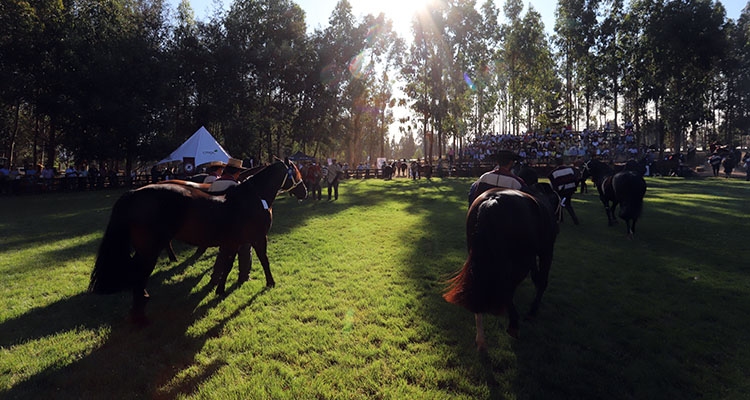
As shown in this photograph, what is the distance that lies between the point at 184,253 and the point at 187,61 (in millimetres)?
27951

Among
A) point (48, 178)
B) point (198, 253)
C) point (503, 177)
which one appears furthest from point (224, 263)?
point (48, 178)

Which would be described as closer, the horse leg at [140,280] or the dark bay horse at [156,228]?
the dark bay horse at [156,228]

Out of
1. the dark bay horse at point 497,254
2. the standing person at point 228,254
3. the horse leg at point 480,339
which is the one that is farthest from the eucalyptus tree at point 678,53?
the standing person at point 228,254

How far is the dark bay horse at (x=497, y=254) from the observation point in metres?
3.46

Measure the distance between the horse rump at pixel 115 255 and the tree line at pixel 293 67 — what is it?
24520 mm

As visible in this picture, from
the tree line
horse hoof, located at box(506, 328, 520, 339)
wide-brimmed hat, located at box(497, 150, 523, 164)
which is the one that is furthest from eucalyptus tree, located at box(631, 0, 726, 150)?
horse hoof, located at box(506, 328, 520, 339)

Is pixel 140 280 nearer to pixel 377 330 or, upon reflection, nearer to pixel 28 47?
pixel 377 330

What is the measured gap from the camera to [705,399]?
292 centimetres

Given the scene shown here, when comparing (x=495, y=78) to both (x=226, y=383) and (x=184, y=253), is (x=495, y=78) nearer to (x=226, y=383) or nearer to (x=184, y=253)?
(x=184, y=253)

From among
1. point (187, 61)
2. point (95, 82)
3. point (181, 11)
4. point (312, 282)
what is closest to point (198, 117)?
point (187, 61)

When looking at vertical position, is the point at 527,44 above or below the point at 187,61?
above

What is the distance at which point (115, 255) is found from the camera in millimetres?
4199

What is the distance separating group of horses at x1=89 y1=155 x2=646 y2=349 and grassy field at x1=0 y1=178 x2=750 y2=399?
1.54 ft

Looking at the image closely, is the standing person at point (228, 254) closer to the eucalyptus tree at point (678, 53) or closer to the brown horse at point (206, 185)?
the brown horse at point (206, 185)
